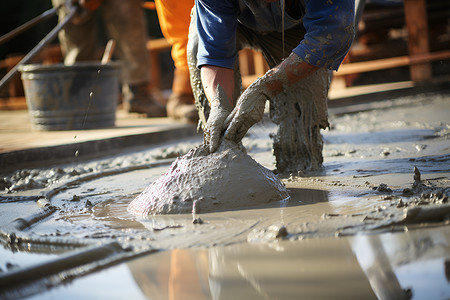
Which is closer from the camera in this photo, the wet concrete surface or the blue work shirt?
the wet concrete surface

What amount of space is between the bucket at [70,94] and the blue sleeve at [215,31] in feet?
7.71

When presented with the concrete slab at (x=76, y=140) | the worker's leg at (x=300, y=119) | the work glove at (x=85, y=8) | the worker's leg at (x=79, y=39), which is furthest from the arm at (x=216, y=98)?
the worker's leg at (x=79, y=39)

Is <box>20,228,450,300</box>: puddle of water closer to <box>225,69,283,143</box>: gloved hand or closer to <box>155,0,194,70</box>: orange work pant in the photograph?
<box>225,69,283,143</box>: gloved hand

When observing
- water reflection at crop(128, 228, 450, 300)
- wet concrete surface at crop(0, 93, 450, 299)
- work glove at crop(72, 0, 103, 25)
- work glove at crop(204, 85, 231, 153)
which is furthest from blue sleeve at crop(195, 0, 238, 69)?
work glove at crop(72, 0, 103, 25)

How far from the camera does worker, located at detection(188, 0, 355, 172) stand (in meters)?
2.05

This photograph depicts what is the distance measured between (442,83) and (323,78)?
4.50 meters

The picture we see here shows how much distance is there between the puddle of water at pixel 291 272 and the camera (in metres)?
1.15

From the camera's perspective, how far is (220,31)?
89.9 inches

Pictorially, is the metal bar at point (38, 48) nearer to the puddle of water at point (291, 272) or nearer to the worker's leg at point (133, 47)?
the worker's leg at point (133, 47)

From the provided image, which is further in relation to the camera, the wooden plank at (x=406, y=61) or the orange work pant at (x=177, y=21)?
the wooden plank at (x=406, y=61)

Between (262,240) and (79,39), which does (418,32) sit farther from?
(262,240)

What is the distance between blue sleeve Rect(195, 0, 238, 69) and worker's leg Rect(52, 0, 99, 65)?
3.08m

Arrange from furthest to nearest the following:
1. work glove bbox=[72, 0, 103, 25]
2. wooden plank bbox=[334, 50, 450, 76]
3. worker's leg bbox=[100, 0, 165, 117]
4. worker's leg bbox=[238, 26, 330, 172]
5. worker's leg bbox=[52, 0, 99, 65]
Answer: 1. wooden plank bbox=[334, 50, 450, 76]
2. worker's leg bbox=[100, 0, 165, 117]
3. worker's leg bbox=[52, 0, 99, 65]
4. work glove bbox=[72, 0, 103, 25]
5. worker's leg bbox=[238, 26, 330, 172]

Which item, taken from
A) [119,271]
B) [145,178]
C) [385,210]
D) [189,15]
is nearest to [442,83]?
[189,15]
